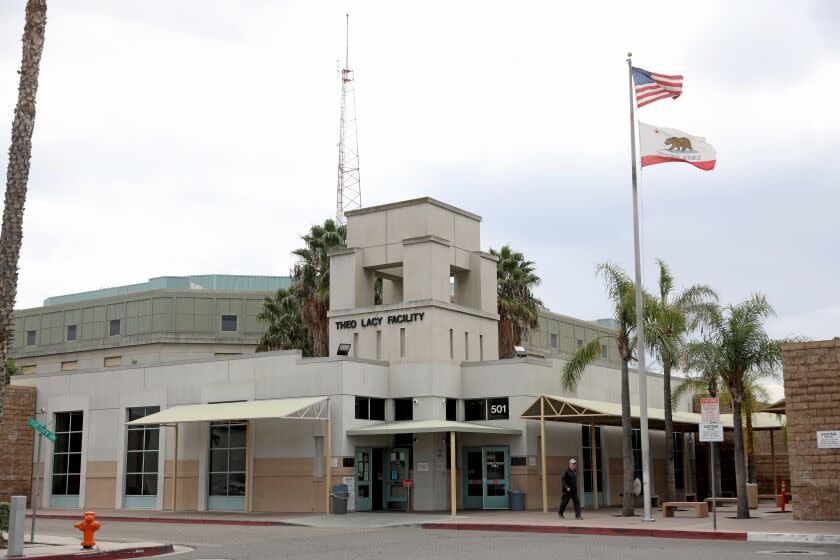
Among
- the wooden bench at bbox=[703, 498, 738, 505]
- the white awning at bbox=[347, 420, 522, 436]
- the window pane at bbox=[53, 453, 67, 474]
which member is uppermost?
the white awning at bbox=[347, 420, 522, 436]

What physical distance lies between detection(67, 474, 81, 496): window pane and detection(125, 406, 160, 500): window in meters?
2.81

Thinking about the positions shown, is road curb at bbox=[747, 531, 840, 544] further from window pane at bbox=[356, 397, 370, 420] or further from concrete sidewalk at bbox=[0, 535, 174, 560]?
window pane at bbox=[356, 397, 370, 420]

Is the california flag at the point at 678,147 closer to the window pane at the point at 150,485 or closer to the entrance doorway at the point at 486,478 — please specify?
the entrance doorway at the point at 486,478

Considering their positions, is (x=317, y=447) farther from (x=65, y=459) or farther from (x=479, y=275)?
(x=65, y=459)

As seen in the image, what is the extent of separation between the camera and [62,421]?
133 feet

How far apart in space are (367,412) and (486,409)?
4.11 m

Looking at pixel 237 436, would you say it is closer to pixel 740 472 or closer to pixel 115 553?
pixel 115 553

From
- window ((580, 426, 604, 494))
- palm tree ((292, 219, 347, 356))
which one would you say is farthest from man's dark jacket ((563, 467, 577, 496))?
palm tree ((292, 219, 347, 356))

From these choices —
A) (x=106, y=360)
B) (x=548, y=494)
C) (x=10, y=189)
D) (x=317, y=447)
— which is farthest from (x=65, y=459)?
(x=106, y=360)

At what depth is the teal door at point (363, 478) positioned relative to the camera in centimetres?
3309

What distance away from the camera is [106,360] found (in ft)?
240

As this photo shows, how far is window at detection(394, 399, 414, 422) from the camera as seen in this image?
113 feet

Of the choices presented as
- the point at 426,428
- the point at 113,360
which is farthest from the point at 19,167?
the point at 113,360

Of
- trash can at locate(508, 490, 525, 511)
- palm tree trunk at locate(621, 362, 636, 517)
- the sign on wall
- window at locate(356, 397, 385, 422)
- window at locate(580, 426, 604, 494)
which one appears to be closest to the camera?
the sign on wall
